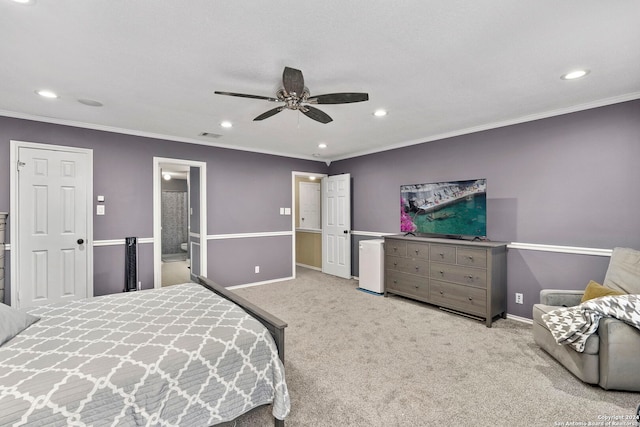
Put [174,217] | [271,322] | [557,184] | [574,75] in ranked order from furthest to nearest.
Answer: [174,217] → [557,184] → [574,75] → [271,322]

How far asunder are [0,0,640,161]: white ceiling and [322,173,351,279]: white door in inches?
89.2

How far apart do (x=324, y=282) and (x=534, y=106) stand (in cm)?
401

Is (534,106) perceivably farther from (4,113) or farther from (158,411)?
(4,113)

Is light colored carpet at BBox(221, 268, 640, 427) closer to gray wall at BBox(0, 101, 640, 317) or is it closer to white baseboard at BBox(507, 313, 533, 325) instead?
white baseboard at BBox(507, 313, 533, 325)

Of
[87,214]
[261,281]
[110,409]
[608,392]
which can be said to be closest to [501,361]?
[608,392]

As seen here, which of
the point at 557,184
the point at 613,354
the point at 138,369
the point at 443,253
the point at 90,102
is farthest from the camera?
the point at 443,253

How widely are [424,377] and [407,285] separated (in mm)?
1956

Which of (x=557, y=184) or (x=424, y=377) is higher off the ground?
(x=557, y=184)

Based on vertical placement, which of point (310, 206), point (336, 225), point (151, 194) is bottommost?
point (336, 225)

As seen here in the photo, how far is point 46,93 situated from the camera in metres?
2.73

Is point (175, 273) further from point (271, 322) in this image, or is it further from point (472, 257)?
point (472, 257)

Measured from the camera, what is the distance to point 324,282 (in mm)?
5328

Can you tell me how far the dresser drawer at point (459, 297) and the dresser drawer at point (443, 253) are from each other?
31cm

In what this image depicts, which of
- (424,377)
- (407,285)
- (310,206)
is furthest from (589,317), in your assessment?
(310,206)
